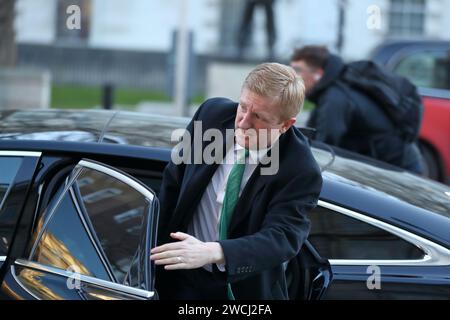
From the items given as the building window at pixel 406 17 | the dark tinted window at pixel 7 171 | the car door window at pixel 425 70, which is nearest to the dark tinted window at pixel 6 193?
the dark tinted window at pixel 7 171

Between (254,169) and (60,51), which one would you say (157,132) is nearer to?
(254,169)

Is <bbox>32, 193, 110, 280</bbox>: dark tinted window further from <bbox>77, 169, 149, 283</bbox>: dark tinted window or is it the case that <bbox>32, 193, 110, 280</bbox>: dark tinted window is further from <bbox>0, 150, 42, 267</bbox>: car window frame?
<bbox>0, 150, 42, 267</bbox>: car window frame

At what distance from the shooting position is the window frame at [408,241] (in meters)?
3.31

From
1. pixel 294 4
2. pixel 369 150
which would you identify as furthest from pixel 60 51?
pixel 369 150

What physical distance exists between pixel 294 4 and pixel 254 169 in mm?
21308

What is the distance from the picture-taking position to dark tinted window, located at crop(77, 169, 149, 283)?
115 inches

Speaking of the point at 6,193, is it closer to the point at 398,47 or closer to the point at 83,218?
the point at 83,218

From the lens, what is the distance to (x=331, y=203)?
10.9 feet

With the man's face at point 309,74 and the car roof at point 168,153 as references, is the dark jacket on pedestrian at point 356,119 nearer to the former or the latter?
the man's face at point 309,74

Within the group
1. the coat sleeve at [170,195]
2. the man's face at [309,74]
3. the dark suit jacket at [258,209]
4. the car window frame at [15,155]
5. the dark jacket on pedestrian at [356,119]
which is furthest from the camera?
A: the man's face at [309,74]

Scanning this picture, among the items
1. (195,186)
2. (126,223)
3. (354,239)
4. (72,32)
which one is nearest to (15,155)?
(126,223)

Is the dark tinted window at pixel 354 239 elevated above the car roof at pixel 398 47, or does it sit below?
below

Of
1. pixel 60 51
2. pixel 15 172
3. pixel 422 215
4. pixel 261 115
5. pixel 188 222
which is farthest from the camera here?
pixel 60 51

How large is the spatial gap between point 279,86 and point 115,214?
781 mm
